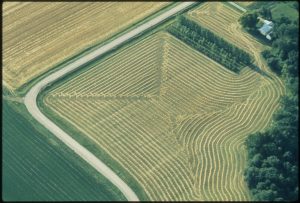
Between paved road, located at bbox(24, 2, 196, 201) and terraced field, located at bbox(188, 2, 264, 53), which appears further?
terraced field, located at bbox(188, 2, 264, 53)

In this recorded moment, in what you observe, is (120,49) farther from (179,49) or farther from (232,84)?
(232,84)

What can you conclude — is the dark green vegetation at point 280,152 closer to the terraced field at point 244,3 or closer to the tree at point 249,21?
the tree at point 249,21

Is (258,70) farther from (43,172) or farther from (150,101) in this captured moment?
(43,172)

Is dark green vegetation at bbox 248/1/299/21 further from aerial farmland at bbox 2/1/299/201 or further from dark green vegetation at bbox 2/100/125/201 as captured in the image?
dark green vegetation at bbox 2/100/125/201

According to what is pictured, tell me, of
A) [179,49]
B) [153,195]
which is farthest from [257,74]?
[153,195]

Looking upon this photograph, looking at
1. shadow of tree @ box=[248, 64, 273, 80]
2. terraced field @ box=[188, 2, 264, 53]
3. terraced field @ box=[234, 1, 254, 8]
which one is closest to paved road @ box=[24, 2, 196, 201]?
terraced field @ box=[188, 2, 264, 53]
